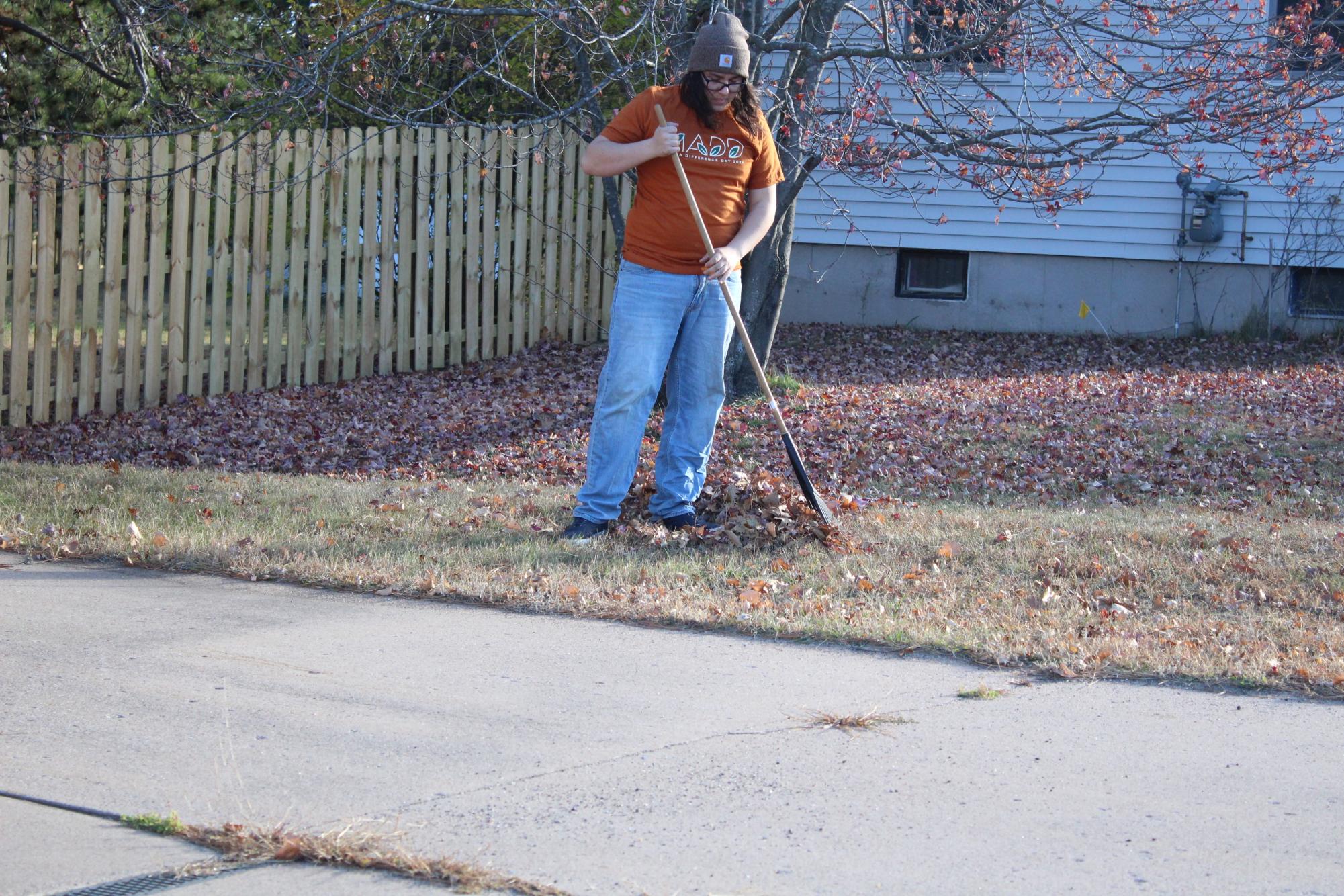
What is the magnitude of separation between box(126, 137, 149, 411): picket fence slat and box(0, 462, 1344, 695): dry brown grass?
109 inches

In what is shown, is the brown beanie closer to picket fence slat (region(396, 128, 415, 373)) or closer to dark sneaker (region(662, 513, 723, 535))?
dark sneaker (region(662, 513, 723, 535))

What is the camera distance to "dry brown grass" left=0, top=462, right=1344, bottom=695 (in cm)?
475

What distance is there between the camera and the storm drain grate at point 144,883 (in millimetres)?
2717

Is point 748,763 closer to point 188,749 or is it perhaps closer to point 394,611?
point 188,749

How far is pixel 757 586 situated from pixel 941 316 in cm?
1060

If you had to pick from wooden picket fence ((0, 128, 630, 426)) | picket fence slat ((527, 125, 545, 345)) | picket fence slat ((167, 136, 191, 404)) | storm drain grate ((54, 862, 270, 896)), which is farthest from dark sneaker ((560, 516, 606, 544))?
picket fence slat ((527, 125, 545, 345))

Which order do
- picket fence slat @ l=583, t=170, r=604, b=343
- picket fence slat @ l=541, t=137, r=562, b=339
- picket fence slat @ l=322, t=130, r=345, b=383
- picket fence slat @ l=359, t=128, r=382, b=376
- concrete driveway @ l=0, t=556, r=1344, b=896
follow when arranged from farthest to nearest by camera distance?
picket fence slat @ l=583, t=170, r=604, b=343, picket fence slat @ l=541, t=137, r=562, b=339, picket fence slat @ l=359, t=128, r=382, b=376, picket fence slat @ l=322, t=130, r=345, b=383, concrete driveway @ l=0, t=556, r=1344, b=896

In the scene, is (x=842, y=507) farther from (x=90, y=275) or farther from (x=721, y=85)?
(x=90, y=275)

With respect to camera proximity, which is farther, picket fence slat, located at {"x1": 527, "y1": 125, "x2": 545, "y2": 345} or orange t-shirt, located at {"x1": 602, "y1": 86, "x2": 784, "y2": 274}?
picket fence slat, located at {"x1": 527, "y1": 125, "x2": 545, "y2": 345}

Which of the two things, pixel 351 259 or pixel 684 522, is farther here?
pixel 351 259

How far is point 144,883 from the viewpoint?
9.05 feet

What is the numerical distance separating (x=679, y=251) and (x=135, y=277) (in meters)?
5.60

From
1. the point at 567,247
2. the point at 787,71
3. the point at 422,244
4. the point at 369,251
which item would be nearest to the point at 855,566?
the point at 787,71

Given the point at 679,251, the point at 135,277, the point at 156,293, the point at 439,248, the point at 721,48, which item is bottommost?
the point at 156,293
